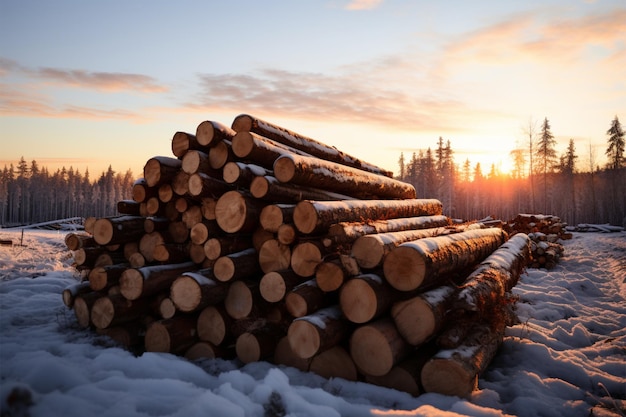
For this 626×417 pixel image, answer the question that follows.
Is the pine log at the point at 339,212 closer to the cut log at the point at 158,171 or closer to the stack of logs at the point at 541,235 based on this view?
the cut log at the point at 158,171

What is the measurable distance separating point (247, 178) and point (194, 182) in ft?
2.57

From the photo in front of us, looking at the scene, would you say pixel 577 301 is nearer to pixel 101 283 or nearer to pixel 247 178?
pixel 247 178

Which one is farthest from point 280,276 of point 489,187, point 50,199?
Result: point 50,199

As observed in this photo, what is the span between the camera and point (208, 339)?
488cm

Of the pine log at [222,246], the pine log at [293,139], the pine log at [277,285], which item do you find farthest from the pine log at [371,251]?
the pine log at [293,139]

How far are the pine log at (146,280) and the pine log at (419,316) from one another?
3.34 m

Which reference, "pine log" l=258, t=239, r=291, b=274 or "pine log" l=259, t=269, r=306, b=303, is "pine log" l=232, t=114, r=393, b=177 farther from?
"pine log" l=259, t=269, r=306, b=303

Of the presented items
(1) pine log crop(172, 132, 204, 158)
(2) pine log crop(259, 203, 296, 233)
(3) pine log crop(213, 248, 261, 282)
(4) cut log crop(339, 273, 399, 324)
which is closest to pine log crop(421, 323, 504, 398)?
(4) cut log crop(339, 273, 399, 324)

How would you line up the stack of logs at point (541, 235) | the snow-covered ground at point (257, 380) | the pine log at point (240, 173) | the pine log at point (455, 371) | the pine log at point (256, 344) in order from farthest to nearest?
the stack of logs at point (541, 235), the pine log at point (240, 173), the pine log at point (256, 344), the pine log at point (455, 371), the snow-covered ground at point (257, 380)

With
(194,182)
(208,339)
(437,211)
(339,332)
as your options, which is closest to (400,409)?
(339,332)

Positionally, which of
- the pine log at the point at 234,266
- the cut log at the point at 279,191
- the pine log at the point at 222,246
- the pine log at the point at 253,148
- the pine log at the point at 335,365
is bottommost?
the pine log at the point at 335,365

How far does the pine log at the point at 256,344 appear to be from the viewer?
457cm

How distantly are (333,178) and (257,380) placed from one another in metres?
3.56

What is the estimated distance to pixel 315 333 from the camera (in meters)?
3.84
